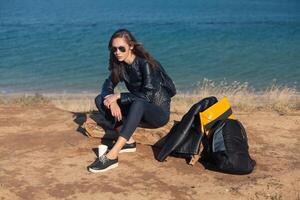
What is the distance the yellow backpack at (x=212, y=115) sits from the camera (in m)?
5.38

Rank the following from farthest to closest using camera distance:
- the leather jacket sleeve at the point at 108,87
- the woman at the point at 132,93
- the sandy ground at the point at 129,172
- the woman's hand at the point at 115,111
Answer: the leather jacket sleeve at the point at 108,87 < the woman's hand at the point at 115,111 < the woman at the point at 132,93 < the sandy ground at the point at 129,172

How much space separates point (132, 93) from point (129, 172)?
940 mm

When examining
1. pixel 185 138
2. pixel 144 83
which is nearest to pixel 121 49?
pixel 144 83

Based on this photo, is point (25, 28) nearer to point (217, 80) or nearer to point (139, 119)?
point (217, 80)

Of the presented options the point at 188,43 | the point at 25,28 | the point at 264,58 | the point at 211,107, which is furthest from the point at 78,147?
the point at 25,28

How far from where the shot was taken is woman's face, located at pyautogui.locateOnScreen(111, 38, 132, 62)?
5.50 metres

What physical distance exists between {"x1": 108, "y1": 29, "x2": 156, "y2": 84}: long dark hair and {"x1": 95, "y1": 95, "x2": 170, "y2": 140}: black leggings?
32cm

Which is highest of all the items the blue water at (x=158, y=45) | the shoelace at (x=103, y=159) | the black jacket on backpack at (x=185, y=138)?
the black jacket on backpack at (x=185, y=138)

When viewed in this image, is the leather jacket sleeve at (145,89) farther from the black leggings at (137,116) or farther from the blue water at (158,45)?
the blue water at (158,45)

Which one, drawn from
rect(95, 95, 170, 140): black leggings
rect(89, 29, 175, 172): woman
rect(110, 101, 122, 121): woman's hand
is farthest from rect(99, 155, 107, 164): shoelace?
rect(110, 101, 122, 121): woman's hand

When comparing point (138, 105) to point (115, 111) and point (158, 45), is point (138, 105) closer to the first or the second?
point (115, 111)

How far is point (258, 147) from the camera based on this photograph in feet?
19.9

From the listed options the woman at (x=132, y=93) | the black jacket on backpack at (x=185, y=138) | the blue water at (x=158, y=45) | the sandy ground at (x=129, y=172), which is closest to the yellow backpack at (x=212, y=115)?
the black jacket on backpack at (x=185, y=138)

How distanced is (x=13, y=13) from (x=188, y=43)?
58.6 feet
